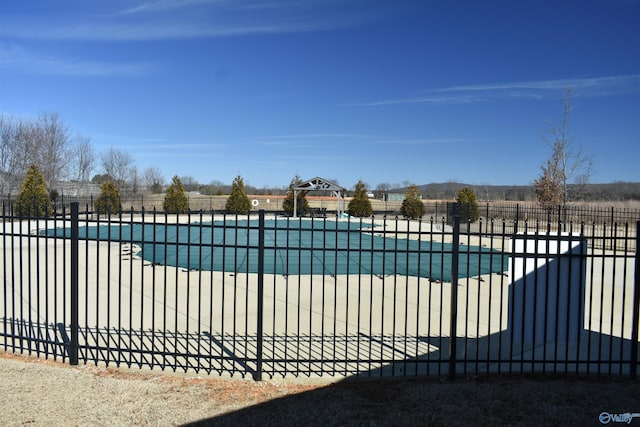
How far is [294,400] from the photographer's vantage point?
5.04 meters

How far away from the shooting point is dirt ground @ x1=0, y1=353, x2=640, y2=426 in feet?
14.9

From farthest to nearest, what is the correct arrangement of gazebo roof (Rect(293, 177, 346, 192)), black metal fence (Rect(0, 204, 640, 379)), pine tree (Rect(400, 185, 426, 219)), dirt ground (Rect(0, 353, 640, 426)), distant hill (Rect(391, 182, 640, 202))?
1. distant hill (Rect(391, 182, 640, 202))
2. gazebo roof (Rect(293, 177, 346, 192))
3. pine tree (Rect(400, 185, 426, 219))
4. black metal fence (Rect(0, 204, 640, 379))
5. dirt ground (Rect(0, 353, 640, 426))

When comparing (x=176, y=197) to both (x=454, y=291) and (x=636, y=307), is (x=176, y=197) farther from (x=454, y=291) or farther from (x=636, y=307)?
(x=636, y=307)

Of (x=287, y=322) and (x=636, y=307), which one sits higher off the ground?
(x=636, y=307)

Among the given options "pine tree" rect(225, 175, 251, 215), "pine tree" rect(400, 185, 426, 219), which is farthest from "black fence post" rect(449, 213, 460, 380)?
"pine tree" rect(225, 175, 251, 215)

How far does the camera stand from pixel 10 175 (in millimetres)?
Answer: 43938

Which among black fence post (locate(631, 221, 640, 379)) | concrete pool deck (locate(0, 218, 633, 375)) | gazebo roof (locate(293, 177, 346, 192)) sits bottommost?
concrete pool deck (locate(0, 218, 633, 375))

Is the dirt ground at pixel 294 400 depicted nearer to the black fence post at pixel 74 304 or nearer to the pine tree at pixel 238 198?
the black fence post at pixel 74 304

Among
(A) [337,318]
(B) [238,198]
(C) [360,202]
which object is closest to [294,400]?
(A) [337,318]

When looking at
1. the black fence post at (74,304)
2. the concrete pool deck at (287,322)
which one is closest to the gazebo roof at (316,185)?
the concrete pool deck at (287,322)

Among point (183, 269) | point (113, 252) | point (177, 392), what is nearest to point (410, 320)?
point (177, 392)

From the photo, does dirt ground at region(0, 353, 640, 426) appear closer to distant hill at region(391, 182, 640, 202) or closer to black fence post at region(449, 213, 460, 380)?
black fence post at region(449, 213, 460, 380)

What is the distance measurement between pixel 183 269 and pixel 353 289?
5109 mm

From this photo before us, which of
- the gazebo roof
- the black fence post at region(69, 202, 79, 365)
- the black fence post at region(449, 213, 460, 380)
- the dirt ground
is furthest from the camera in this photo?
the gazebo roof
